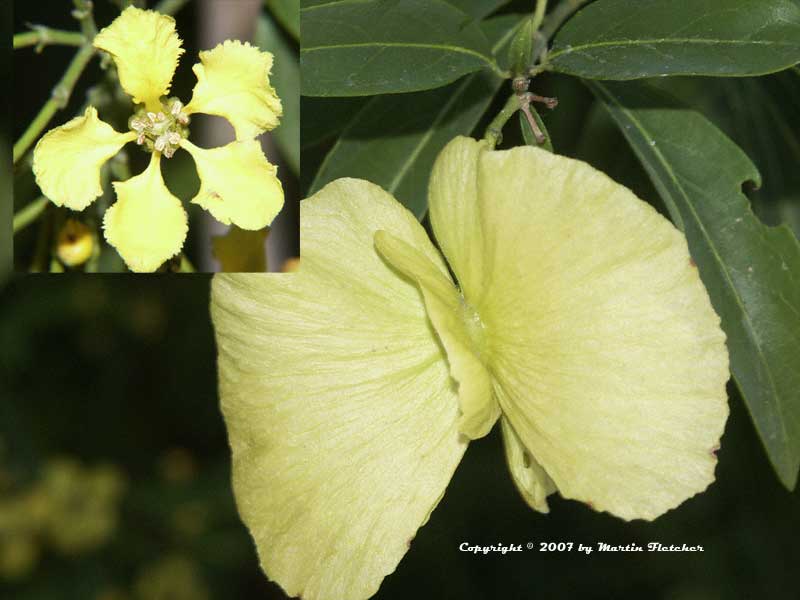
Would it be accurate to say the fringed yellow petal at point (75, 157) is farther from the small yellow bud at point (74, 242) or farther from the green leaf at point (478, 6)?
the green leaf at point (478, 6)

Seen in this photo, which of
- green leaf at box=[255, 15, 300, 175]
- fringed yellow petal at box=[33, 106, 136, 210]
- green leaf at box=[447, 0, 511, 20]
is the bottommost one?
green leaf at box=[255, 15, 300, 175]

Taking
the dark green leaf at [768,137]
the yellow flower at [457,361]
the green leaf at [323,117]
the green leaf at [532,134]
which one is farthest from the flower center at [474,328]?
the dark green leaf at [768,137]

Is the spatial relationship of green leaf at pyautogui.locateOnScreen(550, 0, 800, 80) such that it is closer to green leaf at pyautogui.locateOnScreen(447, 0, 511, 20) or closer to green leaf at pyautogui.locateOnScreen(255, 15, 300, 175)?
green leaf at pyautogui.locateOnScreen(447, 0, 511, 20)

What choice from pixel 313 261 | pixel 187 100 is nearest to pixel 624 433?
pixel 313 261

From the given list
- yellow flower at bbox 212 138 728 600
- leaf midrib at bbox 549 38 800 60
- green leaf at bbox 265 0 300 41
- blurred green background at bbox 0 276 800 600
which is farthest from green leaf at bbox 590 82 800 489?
blurred green background at bbox 0 276 800 600

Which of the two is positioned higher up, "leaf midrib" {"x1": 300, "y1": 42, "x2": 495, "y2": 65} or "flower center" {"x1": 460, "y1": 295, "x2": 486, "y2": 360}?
"leaf midrib" {"x1": 300, "y1": 42, "x2": 495, "y2": 65}

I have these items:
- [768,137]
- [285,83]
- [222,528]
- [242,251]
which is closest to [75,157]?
[242,251]

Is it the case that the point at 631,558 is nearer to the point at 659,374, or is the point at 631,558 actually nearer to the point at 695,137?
the point at 695,137

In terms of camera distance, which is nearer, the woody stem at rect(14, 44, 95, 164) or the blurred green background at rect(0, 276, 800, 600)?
the woody stem at rect(14, 44, 95, 164)
